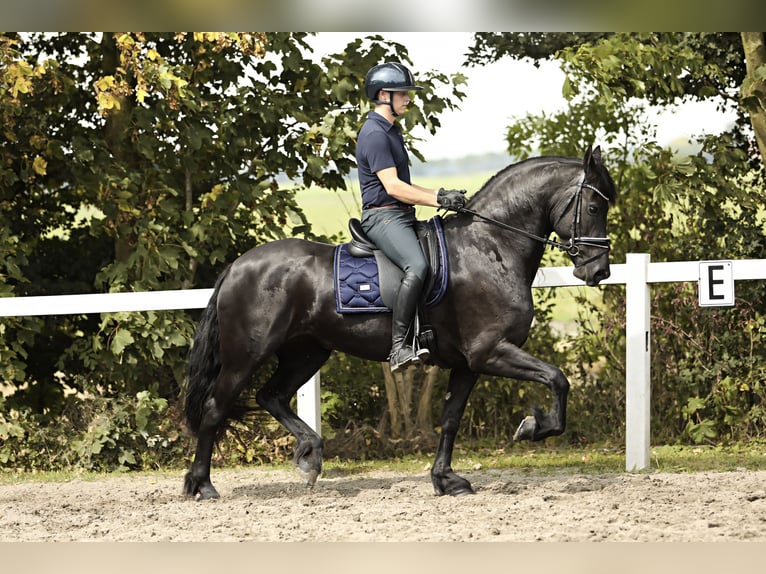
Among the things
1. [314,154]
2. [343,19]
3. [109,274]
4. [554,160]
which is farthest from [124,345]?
[343,19]

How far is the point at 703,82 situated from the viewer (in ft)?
36.4

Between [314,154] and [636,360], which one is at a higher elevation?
[314,154]

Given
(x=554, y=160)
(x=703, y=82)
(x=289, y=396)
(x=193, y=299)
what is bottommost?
(x=289, y=396)

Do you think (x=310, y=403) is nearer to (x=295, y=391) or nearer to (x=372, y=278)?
(x=295, y=391)

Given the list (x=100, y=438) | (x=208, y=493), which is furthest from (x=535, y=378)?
(x=100, y=438)

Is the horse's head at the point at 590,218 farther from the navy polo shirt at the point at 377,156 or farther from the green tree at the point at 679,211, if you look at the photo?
the green tree at the point at 679,211

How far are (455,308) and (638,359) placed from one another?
191cm

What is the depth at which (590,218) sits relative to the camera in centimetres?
684

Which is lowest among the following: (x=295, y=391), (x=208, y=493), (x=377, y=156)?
(x=208, y=493)

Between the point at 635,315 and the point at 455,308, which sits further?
the point at 635,315

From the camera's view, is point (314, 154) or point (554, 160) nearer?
point (554, 160)

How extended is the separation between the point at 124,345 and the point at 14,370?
107 cm

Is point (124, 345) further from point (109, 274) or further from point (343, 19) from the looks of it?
point (343, 19)

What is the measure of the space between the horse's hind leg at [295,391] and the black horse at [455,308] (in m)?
0.01
